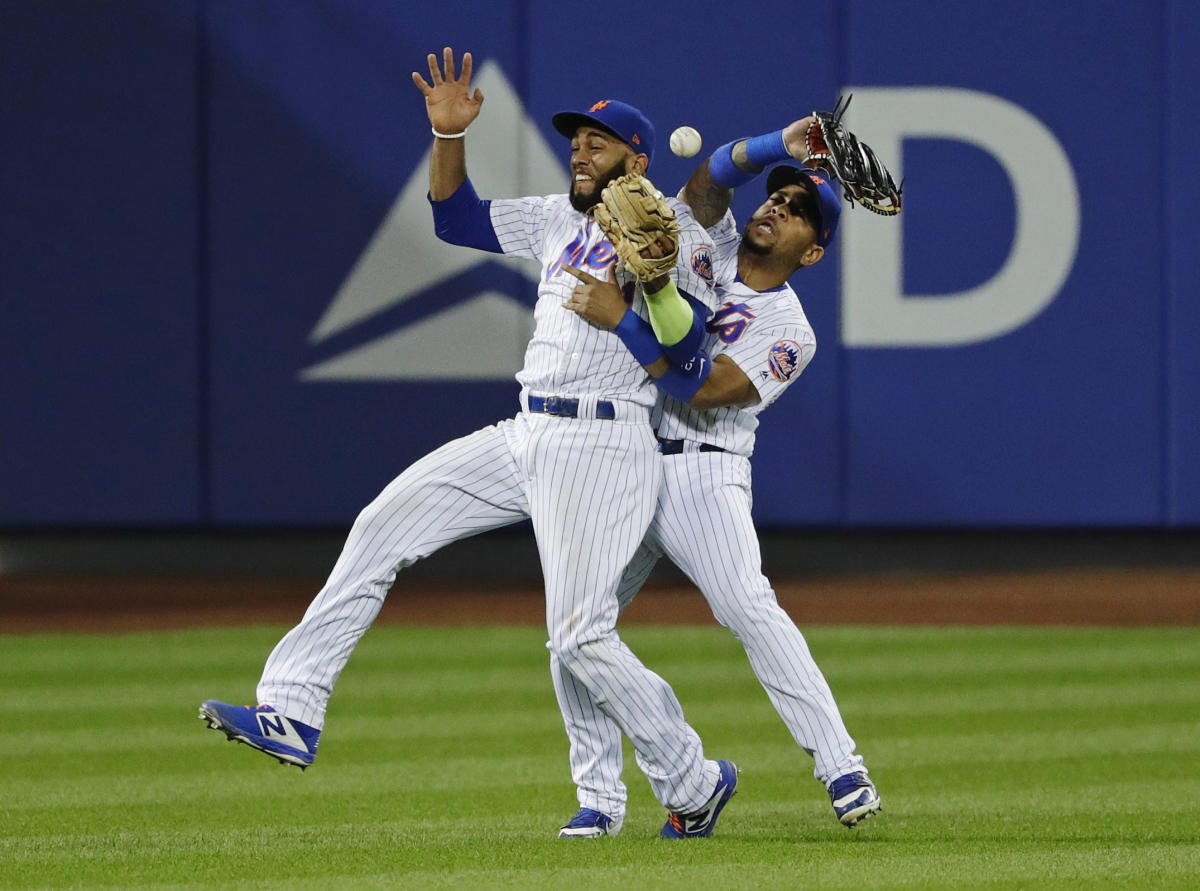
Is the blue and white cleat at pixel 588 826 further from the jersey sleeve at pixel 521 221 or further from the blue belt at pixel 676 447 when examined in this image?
the jersey sleeve at pixel 521 221

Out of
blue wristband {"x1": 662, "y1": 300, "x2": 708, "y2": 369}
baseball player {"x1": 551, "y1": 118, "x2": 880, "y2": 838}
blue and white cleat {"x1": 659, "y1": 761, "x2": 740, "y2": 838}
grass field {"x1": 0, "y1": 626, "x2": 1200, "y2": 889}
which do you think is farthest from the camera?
blue and white cleat {"x1": 659, "y1": 761, "x2": 740, "y2": 838}

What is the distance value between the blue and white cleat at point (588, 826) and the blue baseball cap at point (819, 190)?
5.07 feet

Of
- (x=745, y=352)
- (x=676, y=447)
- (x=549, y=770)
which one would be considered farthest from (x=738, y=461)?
(x=549, y=770)

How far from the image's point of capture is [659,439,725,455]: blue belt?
4.49m

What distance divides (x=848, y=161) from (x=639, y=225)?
0.66 m

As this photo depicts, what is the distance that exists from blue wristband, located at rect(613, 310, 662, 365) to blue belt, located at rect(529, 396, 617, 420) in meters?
0.14

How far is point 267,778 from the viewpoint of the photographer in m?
5.84

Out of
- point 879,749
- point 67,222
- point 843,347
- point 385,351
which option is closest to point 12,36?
point 67,222

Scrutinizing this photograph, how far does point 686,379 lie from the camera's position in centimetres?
429

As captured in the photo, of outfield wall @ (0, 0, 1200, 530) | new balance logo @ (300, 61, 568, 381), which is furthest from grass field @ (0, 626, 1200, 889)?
new balance logo @ (300, 61, 568, 381)

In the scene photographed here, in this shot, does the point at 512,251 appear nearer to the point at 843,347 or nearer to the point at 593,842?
the point at 593,842

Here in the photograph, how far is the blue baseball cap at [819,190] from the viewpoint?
460 cm

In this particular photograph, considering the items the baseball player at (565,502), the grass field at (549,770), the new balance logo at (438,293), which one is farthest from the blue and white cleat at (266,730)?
the new balance logo at (438,293)

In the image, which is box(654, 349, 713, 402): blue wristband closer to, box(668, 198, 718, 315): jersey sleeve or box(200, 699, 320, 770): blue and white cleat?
box(668, 198, 718, 315): jersey sleeve
